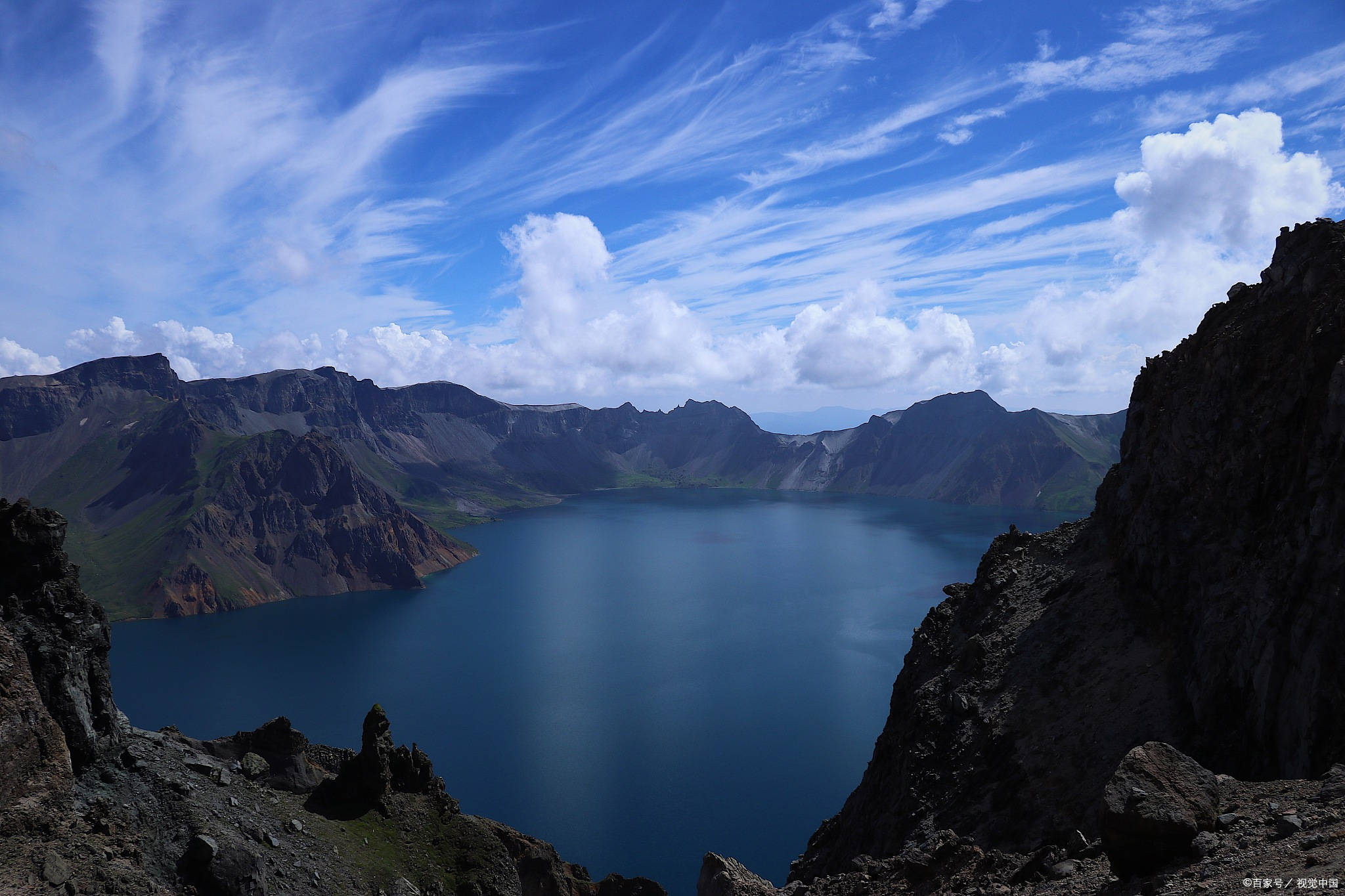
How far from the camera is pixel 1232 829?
1792cm

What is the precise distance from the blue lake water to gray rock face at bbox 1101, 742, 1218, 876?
198ft

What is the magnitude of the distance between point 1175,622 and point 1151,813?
25.5m

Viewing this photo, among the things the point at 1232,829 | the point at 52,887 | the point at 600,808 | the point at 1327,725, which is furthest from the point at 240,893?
the point at 600,808

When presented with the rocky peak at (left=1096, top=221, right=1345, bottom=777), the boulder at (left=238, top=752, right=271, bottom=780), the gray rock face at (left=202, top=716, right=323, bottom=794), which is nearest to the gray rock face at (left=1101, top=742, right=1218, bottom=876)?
the rocky peak at (left=1096, top=221, right=1345, bottom=777)

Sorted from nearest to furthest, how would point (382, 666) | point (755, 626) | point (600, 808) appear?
point (600, 808), point (382, 666), point (755, 626)

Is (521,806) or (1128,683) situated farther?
(521,806)

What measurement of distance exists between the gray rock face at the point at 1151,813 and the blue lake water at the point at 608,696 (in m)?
60.5

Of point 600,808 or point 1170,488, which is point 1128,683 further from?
point 600,808

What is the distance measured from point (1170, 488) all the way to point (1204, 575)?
22.8ft

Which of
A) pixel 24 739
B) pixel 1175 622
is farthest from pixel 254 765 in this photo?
pixel 1175 622

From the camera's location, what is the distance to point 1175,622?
38719 millimetres

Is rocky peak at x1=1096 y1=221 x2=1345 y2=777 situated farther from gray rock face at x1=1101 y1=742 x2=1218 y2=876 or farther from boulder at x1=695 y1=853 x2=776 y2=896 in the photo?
boulder at x1=695 y1=853 x2=776 y2=896

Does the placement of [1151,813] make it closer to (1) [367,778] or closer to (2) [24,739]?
(2) [24,739]

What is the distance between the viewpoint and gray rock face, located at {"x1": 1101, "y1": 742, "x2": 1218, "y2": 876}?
17.8 metres
